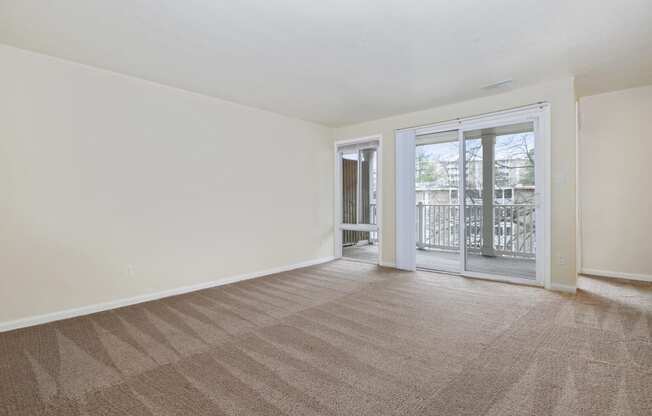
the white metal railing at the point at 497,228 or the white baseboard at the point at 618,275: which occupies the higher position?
the white metal railing at the point at 497,228

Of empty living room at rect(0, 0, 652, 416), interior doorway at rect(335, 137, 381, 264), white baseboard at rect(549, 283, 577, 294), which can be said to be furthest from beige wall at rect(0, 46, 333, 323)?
white baseboard at rect(549, 283, 577, 294)

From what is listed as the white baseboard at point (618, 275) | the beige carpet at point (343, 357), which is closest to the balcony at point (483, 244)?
the white baseboard at point (618, 275)

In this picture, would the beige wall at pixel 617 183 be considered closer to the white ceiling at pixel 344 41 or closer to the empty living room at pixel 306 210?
the empty living room at pixel 306 210

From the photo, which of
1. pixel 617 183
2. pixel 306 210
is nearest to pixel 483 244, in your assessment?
pixel 617 183

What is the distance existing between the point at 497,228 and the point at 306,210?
10.4 ft

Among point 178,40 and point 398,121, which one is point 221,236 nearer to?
point 178,40

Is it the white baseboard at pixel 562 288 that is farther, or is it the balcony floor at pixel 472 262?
the balcony floor at pixel 472 262

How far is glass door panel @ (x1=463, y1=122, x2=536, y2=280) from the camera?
4.07 m

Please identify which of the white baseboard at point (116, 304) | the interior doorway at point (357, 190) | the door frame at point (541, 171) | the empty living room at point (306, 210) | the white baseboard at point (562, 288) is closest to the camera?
the empty living room at point (306, 210)

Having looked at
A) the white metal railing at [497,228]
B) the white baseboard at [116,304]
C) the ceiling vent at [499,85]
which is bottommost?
the white baseboard at [116,304]

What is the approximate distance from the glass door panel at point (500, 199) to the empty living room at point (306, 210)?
4 centimetres

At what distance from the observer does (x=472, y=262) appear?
4.85m

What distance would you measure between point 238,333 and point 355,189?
3.68 meters

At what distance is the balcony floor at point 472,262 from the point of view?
445 centimetres
